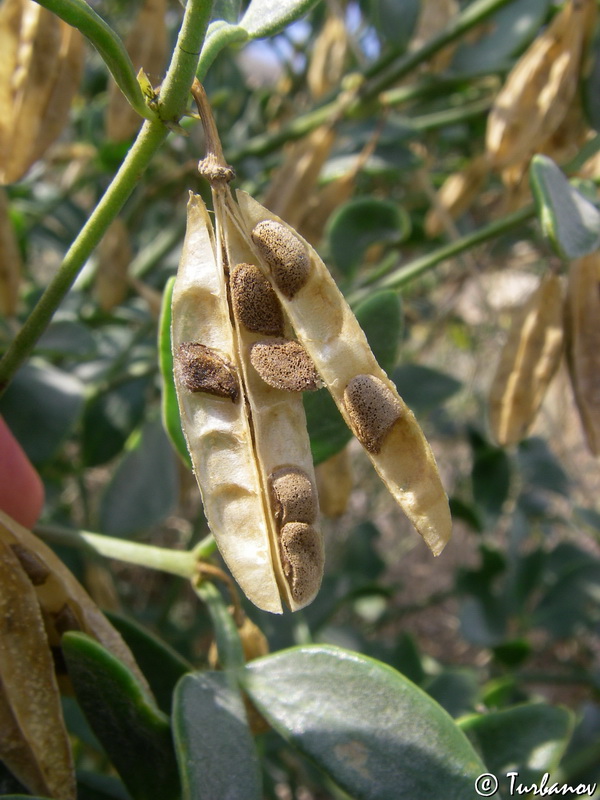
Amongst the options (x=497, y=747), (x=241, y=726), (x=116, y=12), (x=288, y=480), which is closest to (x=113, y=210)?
(x=288, y=480)

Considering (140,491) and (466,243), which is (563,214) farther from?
(140,491)

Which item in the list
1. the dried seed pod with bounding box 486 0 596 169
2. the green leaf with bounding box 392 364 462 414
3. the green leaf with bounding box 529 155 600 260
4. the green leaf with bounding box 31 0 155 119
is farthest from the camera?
the green leaf with bounding box 392 364 462 414

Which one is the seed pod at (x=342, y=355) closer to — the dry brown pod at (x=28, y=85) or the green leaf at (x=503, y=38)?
the dry brown pod at (x=28, y=85)

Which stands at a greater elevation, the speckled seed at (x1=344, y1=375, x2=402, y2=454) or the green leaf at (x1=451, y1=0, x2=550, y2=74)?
the green leaf at (x1=451, y1=0, x2=550, y2=74)

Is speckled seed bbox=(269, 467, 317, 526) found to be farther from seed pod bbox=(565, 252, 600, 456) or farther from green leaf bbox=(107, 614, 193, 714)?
seed pod bbox=(565, 252, 600, 456)

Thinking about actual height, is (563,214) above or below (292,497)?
above

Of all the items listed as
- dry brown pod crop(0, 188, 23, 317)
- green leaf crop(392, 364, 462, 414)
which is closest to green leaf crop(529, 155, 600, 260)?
green leaf crop(392, 364, 462, 414)

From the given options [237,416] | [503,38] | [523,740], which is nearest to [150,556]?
[237,416]
